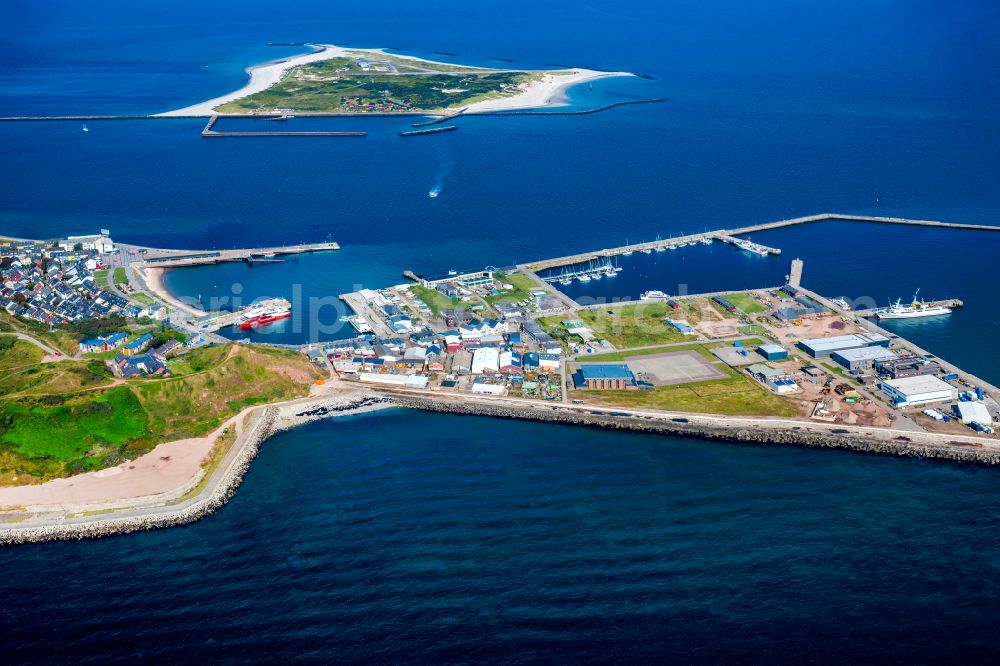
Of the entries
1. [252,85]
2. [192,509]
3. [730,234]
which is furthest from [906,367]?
[252,85]

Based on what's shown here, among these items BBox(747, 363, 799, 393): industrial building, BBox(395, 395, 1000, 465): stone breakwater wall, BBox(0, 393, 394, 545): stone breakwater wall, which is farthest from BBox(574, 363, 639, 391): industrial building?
BBox(0, 393, 394, 545): stone breakwater wall

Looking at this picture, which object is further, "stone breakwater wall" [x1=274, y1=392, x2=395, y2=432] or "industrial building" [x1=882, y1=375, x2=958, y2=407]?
"stone breakwater wall" [x1=274, y1=392, x2=395, y2=432]

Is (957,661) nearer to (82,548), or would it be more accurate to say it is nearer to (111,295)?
(82,548)

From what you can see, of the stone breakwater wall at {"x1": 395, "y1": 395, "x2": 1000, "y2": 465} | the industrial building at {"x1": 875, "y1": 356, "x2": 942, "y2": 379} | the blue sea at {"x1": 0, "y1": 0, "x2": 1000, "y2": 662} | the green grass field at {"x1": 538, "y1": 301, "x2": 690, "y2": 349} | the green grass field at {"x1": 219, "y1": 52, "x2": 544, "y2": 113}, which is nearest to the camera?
the blue sea at {"x1": 0, "y1": 0, "x2": 1000, "y2": 662}

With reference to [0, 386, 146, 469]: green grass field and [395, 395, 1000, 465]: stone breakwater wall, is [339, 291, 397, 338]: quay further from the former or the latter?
[0, 386, 146, 469]: green grass field

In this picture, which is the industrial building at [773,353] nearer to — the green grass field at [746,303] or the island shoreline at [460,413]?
the green grass field at [746,303]

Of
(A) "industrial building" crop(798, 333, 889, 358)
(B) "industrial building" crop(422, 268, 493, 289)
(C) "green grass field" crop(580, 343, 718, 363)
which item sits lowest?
(C) "green grass field" crop(580, 343, 718, 363)

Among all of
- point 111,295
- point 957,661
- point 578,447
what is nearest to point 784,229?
point 578,447

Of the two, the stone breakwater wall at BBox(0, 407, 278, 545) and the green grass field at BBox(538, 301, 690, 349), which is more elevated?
the green grass field at BBox(538, 301, 690, 349)
